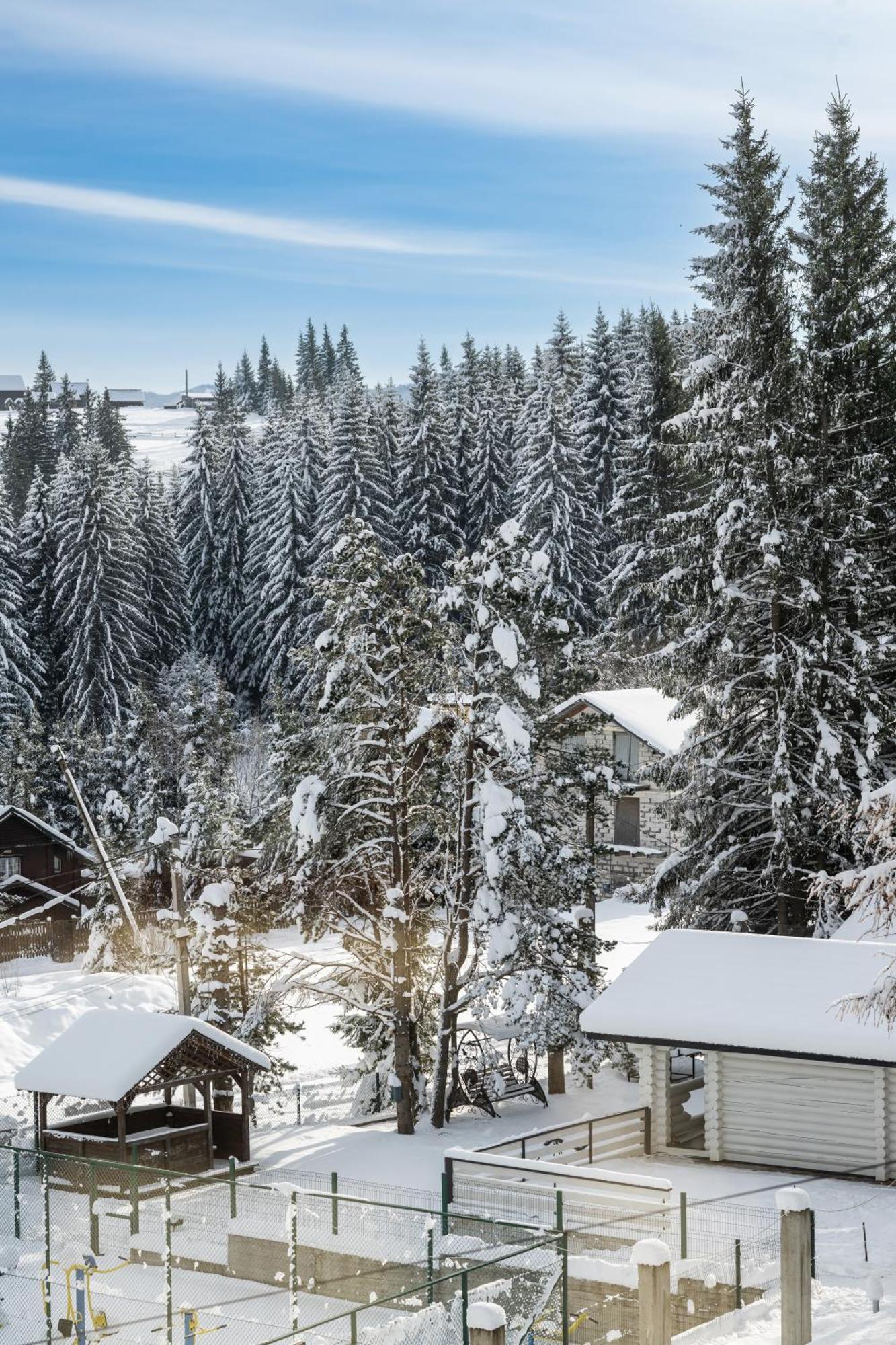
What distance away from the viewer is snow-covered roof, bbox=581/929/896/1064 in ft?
66.8

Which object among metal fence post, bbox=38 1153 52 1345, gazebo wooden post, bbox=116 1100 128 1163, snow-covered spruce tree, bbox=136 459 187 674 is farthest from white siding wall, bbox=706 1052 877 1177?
snow-covered spruce tree, bbox=136 459 187 674

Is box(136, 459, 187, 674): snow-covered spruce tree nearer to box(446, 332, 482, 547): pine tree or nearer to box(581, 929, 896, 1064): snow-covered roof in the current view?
box(446, 332, 482, 547): pine tree

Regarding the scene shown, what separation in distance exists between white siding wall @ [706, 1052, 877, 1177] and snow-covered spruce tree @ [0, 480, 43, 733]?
46081mm

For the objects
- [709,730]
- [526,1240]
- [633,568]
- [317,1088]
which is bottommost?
[317,1088]

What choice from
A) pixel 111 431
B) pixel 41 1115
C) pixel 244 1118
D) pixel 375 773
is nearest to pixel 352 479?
pixel 375 773

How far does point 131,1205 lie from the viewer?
1823 centimetres

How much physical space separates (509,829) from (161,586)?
2062 inches

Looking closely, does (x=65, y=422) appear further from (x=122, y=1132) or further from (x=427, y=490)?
(x=122, y=1132)

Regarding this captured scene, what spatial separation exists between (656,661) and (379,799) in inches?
262

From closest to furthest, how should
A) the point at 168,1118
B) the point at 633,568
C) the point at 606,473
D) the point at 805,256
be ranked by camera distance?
1. the point at 168,1118
2. the point at 805,256
3. the point at 633,568
4. the point at 606,473

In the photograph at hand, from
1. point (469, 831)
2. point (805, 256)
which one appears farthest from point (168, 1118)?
point (805, 256)

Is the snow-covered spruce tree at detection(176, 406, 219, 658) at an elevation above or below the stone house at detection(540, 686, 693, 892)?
above

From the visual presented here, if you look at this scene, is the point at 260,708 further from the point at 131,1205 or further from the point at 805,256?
the point at 131,1205

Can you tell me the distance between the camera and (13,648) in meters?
66.1
